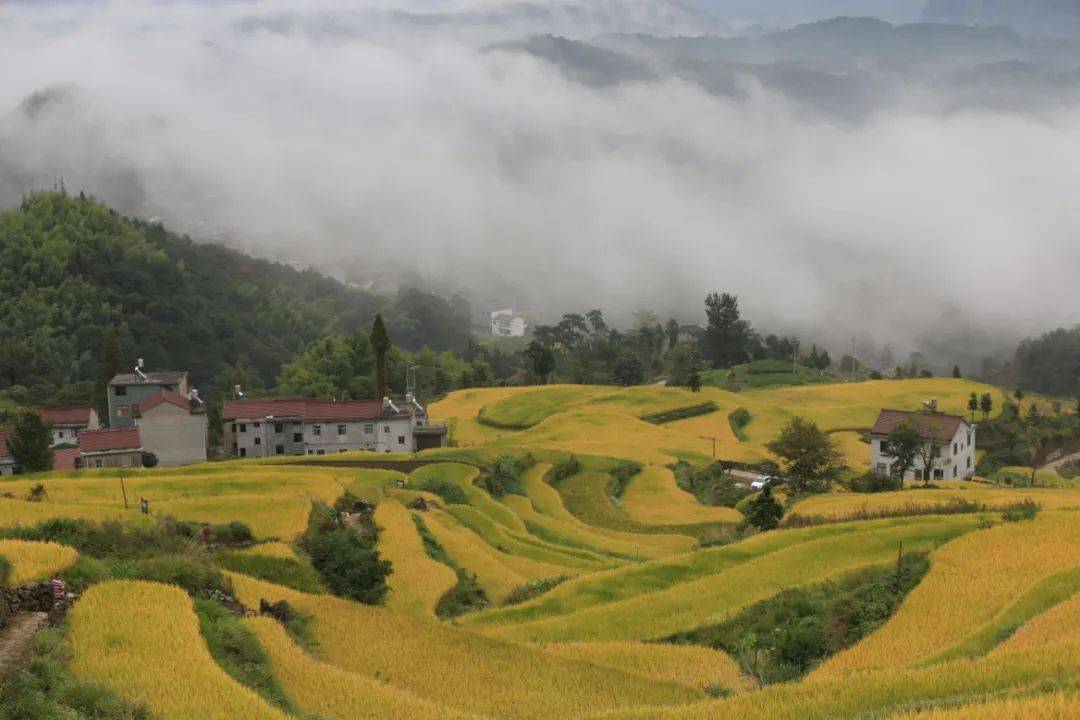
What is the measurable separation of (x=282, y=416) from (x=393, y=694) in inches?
1991

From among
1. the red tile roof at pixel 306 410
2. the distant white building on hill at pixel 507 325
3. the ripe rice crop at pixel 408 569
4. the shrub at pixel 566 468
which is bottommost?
the shrub at pixel 566 468

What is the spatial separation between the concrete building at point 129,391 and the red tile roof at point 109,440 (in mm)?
13954

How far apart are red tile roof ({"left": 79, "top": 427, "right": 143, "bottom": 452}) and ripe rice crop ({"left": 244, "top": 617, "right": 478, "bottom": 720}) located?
37211 millimetres

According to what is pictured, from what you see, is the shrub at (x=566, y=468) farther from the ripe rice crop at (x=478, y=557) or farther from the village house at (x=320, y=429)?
the ripe rice crop at (x=478, y=557)

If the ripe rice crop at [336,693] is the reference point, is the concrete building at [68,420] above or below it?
above

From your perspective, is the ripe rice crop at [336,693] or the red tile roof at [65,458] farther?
the red tile roof at [65,458]

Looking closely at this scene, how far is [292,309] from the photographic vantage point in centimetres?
14688

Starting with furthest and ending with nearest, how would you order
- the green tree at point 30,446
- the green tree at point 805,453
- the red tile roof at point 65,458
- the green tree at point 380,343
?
the green tree at point 380,343
the red tile roof at point 65,458
the green tree at point 805,453
the green tree at point 30,446

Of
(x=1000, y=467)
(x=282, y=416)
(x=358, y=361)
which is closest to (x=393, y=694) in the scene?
(x=282, y=416)

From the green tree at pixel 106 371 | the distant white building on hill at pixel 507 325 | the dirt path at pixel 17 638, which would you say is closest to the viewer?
the dirt path at pixel 17 638

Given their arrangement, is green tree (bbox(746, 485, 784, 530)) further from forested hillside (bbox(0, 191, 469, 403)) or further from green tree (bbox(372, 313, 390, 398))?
forested hillside (bbox(0, 191, 469, 403))

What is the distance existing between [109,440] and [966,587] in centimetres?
4183

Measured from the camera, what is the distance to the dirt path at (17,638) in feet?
42.8

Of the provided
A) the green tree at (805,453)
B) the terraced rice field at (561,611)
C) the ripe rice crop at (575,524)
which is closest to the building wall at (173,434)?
the terraced rice field at (561,611)
